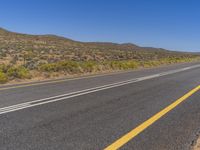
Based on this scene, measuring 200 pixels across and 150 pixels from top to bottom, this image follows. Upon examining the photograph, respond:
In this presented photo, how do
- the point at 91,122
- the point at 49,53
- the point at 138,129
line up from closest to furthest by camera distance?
the point at 138,129
the point at 91,122
the point at 49,53

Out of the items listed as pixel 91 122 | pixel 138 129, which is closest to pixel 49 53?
pixel 91 122

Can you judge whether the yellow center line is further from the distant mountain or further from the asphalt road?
the distant mountain

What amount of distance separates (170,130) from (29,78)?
10743mm

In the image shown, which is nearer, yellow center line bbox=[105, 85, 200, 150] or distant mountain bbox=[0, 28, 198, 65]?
yellow center line bbox=[105, 85, 200, 150]

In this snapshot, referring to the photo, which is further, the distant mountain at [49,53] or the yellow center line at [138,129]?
the distant mountain at [49,53]

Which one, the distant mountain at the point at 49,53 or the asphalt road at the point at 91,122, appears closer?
the asphalt road at the point at 91,122

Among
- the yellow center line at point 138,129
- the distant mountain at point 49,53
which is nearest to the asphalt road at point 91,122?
the yellow center line at point 138,129

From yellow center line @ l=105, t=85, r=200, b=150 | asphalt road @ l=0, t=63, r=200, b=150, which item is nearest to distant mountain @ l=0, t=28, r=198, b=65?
asphalt road @ l=0, t=63, r=200, b=150

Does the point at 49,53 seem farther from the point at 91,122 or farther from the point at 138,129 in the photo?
the point at 138,129

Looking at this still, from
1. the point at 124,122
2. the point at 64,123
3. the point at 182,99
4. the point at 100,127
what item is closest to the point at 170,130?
the point at 124,122

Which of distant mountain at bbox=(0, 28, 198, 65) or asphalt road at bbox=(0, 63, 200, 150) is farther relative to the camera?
distant mountain at bbox=(0, 28, 198, 65)

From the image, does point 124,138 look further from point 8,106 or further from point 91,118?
point 8,106

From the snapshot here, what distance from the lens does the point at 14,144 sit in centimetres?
407

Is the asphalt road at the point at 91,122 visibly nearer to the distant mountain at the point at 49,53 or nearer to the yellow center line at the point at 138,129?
the yellow center line at the point at 138,129
